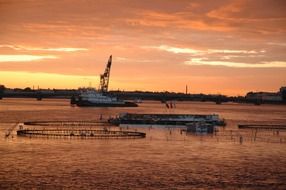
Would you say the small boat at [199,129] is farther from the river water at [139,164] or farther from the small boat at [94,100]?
the small boat at [94,100]

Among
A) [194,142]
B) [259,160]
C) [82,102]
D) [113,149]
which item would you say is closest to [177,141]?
[194,142]

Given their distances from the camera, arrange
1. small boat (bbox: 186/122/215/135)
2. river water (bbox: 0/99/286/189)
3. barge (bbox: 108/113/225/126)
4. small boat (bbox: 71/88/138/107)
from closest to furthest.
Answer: river water (bbox: 0/99/286/189), small boat (bbox: 186/122/215/135), barge (bbox: 108/113/225/126), small boat (bbox: 71/88/138/107)

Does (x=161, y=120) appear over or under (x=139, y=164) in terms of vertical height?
over

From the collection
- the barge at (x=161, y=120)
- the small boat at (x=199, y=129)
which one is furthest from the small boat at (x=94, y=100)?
the small boat at (x=199, y=129)

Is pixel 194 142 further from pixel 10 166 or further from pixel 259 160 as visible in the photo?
pixel 10 166

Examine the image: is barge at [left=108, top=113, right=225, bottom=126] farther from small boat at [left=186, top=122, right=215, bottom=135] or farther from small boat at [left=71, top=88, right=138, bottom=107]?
small boat at [left=71, top=88, right=138, bottom=107]

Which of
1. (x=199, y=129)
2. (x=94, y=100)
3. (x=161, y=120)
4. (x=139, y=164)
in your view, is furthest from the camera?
(x=94, y=100)

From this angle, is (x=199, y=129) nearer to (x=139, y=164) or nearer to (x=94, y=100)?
(x=139, y=164)

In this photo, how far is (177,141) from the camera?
60.6m

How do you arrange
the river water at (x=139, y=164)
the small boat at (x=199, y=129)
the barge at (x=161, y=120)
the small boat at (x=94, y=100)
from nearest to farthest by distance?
the river water at (x=139, y=164), the small boat at (x=199, y=129), the barge at (x=161, y=120), the small boat at (x=94, y=100)

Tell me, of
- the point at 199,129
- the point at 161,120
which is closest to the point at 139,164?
the point at 199,129

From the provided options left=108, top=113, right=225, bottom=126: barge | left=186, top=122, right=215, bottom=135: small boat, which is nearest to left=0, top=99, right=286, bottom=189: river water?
left=186, top=122, right=215, bottom=135: small boat

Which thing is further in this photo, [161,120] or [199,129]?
[161,120]

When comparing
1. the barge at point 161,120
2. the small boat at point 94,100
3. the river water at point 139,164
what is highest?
the small boat at point 94,100
